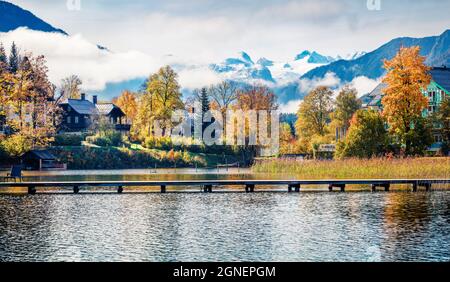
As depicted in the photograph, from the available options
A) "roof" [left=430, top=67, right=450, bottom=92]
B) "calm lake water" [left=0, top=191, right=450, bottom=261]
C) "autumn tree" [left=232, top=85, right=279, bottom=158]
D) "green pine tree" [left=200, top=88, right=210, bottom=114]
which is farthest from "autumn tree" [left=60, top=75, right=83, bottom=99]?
"calm lake water" [left=0, top=191, right=450, bottom=261]

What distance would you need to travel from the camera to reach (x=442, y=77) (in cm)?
8888

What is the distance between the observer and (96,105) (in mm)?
112625

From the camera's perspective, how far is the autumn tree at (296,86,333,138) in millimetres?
94812

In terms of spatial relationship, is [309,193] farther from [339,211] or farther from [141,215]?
[141,215]

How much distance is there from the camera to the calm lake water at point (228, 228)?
23953mm

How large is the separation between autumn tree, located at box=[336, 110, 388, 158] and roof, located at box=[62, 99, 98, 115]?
5341cm

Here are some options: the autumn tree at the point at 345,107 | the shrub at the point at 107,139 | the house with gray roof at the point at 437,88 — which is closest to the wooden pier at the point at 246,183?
the house with gray roof at the point at 437,88

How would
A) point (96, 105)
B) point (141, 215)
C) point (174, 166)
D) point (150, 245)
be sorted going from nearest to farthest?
1. point (150, 245)
2. point (141, 215)
3. point (174, 166)
4. point (96, 105)

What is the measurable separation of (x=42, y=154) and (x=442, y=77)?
48.9 m

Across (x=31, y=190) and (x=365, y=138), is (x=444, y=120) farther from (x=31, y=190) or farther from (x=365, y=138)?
(x=31, y=190)
